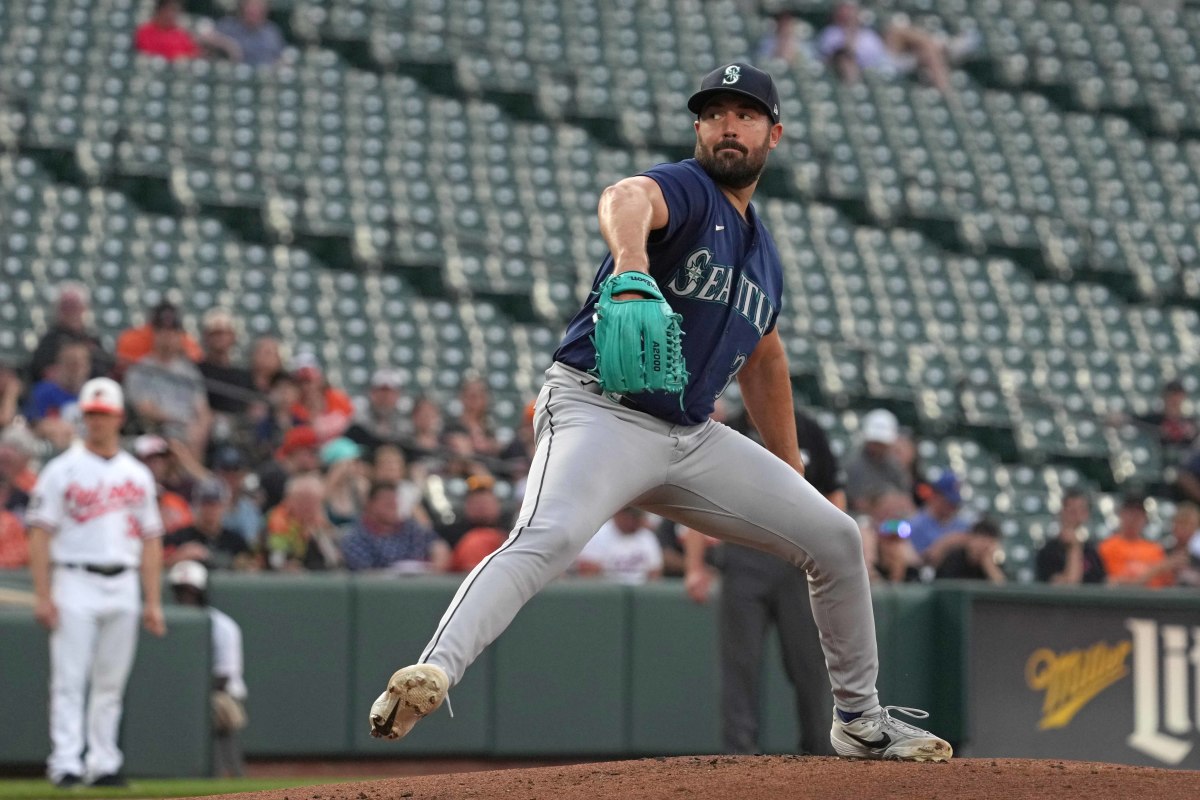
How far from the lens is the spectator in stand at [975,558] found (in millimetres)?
10000

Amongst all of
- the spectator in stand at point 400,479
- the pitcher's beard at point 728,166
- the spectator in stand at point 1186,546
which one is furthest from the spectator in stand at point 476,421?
the pitcher's beard at point 728,166

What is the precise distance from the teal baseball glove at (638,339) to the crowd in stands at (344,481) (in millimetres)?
5545

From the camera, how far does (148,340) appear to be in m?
10.8

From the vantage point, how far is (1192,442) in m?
13.4

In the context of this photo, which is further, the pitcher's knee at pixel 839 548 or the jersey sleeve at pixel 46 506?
the jersey sleeve at pixel 46 506

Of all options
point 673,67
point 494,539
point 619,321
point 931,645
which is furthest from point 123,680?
point 673,67

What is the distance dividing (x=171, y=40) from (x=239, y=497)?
6020 mm

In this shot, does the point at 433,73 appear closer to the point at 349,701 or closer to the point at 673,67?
the point at 673,67

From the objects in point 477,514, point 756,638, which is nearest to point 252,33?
point 477,514

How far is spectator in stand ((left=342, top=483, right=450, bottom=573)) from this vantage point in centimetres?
951

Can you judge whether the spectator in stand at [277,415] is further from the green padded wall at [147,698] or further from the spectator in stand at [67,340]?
the green padded wall at [147,698]

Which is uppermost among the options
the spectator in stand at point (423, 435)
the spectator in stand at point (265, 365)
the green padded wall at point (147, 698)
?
the spectator in stand at point (265, 365)

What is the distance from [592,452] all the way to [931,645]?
5.83 metres

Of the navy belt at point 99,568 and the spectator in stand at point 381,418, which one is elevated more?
the spectator in stand at point 381,418
